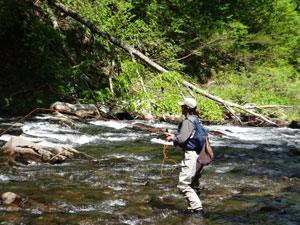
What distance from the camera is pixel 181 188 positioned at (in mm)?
4652

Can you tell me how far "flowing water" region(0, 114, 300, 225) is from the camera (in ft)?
14.4

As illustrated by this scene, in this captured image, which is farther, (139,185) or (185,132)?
(139,185)

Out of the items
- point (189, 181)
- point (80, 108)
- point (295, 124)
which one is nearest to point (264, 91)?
point (295, 124)

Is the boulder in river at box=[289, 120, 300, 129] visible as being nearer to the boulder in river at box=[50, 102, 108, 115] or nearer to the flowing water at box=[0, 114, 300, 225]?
the flowing water at box=[0, 114, 300, 225]

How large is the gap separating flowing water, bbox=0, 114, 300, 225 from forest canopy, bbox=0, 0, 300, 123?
10.9ft

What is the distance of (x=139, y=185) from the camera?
5.79m

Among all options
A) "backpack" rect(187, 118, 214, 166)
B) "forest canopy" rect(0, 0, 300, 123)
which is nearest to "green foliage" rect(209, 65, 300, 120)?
"forest canopy" rect(0, 0, 300, 123)

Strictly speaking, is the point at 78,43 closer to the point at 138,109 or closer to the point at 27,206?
the point at 138,109

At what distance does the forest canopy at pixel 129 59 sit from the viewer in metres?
13.2

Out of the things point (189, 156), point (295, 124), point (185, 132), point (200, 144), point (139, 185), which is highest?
point (185, 132)

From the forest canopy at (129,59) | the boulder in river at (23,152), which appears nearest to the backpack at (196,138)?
the boulder in river at (23,152)

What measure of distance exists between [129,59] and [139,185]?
1015cm

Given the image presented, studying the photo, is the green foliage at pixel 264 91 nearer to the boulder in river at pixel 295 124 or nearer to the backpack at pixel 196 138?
the boulder in river at pixel 295 124

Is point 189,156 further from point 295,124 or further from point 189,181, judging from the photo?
point 295,124
